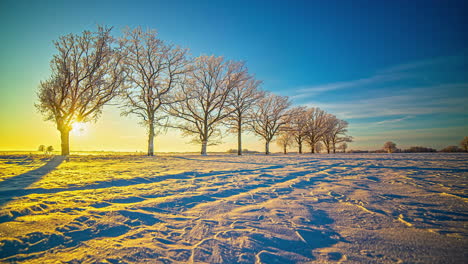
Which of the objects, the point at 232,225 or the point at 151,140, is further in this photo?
the point at 151,140

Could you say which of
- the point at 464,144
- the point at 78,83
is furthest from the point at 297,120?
the point at 78,83

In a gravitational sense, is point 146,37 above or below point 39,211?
above

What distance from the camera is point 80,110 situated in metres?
13.9

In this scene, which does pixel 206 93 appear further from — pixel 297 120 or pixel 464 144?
pixel 464 144

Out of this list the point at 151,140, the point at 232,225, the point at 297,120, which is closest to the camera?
the point at 232,225

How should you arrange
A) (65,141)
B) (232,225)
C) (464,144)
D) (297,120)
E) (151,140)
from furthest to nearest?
(297,120) < (464,144) < (151,140) < (65,141) < (232,225)

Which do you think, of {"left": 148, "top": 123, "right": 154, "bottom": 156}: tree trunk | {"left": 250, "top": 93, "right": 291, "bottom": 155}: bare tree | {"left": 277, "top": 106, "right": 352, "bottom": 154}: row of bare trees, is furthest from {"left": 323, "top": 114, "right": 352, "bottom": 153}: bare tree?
{"left": 148, "top": 123, "right": 154, "bottom": 156}: tree trunk

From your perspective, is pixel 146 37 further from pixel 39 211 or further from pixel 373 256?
pixel 373 256

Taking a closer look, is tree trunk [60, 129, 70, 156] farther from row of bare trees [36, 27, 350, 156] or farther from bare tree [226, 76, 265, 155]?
bare tree [226, 76, 265, 155]

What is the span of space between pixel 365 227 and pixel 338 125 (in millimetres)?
41127

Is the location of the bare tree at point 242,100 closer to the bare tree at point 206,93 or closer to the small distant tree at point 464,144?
the bare tree at point 206,93

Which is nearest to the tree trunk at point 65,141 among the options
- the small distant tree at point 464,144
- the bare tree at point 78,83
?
the bare tree at point 78,83

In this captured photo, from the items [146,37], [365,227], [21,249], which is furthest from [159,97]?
[365,227]

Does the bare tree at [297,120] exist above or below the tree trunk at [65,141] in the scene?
above
